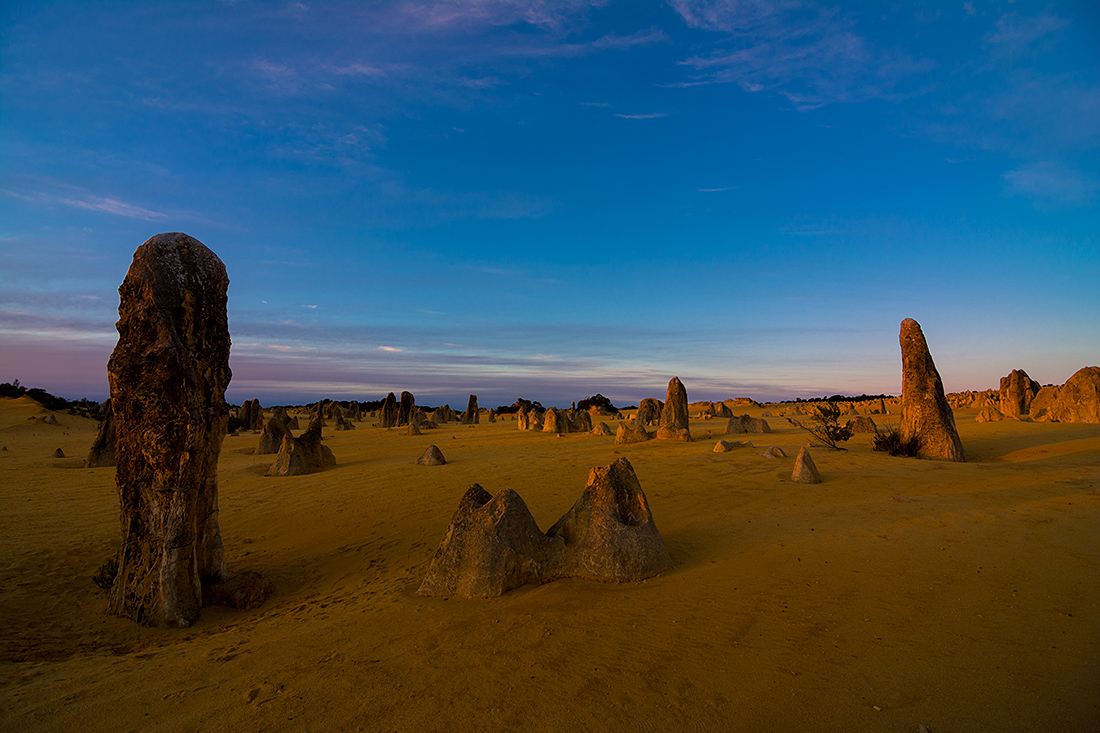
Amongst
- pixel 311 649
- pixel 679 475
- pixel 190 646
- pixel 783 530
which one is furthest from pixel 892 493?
pixel 190 646

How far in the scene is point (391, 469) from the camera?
1399 cm

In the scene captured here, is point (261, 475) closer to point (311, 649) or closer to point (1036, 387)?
point (311, 649)

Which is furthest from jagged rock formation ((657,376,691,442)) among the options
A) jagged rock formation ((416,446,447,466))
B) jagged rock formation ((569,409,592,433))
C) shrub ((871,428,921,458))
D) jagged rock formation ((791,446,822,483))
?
jagged rock formation ((791,446,822,483))

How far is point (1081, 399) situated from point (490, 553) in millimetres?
26585

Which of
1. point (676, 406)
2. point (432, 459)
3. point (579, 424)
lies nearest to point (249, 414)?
point (579, 424)

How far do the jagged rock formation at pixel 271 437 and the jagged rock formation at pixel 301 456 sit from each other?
412cm

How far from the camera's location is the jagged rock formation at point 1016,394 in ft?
89.2

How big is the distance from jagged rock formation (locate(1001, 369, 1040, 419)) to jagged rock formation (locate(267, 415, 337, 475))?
3365cm

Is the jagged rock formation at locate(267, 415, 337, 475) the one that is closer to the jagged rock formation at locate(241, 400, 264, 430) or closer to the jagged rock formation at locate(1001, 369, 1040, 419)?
the jagged rock formation at locate(241, 400, 264, 430)

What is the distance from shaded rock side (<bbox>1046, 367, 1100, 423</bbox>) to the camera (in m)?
19.5

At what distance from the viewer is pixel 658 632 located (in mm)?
3846

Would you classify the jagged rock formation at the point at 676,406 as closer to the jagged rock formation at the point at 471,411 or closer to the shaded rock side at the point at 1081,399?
the shaded rock side at the point at 1081,399

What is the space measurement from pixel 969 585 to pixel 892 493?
13.9ft

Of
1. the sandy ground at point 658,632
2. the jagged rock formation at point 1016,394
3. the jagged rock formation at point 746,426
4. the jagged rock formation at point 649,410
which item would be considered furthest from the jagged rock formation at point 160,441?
the jagged rock formation at point 1016,394
